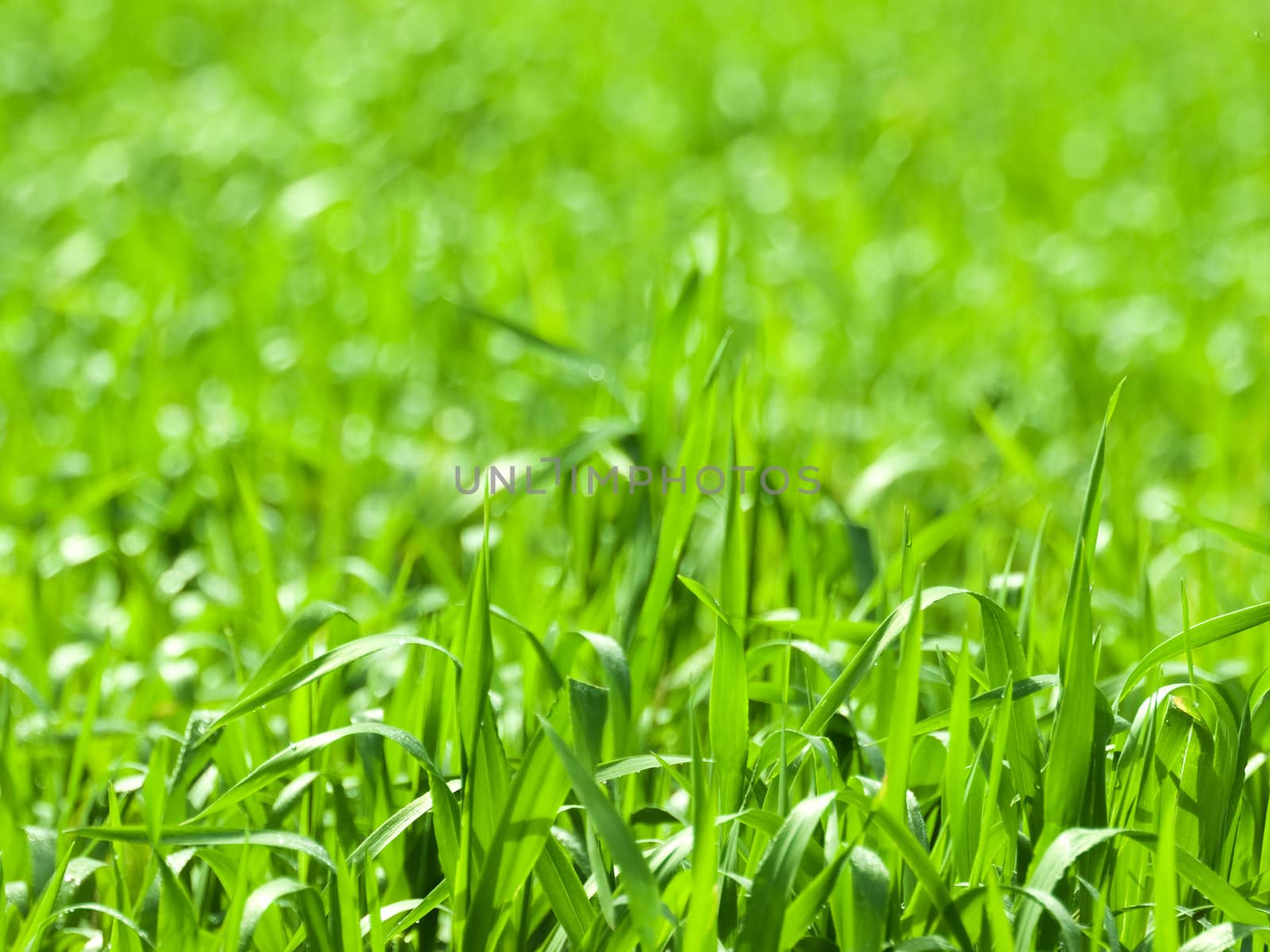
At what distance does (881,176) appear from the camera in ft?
12.7

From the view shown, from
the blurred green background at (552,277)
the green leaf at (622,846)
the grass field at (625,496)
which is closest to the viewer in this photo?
the green leaf at (622,846)

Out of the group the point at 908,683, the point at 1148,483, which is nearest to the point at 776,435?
the point at 1148,483

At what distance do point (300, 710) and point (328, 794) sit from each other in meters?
0.12

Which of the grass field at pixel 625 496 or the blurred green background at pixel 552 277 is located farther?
the blurred green background at pixel 552 277

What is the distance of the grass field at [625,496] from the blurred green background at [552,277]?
0.06 feet

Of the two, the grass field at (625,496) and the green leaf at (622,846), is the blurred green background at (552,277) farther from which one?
the green leaf at (622,846)

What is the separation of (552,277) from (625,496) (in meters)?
1.47

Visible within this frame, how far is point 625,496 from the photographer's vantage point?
1.66 metres

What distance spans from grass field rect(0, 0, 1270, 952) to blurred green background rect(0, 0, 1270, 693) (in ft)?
0.06

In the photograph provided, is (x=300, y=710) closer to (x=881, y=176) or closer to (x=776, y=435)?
(x=776, y=435)

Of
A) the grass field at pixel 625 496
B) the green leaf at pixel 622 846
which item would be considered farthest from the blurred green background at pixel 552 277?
the green leaf at pixel 622 846

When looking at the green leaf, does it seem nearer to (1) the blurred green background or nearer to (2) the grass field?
(2) the grass field

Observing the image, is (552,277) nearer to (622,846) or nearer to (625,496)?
(625,496)

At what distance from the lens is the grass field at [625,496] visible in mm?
1040
